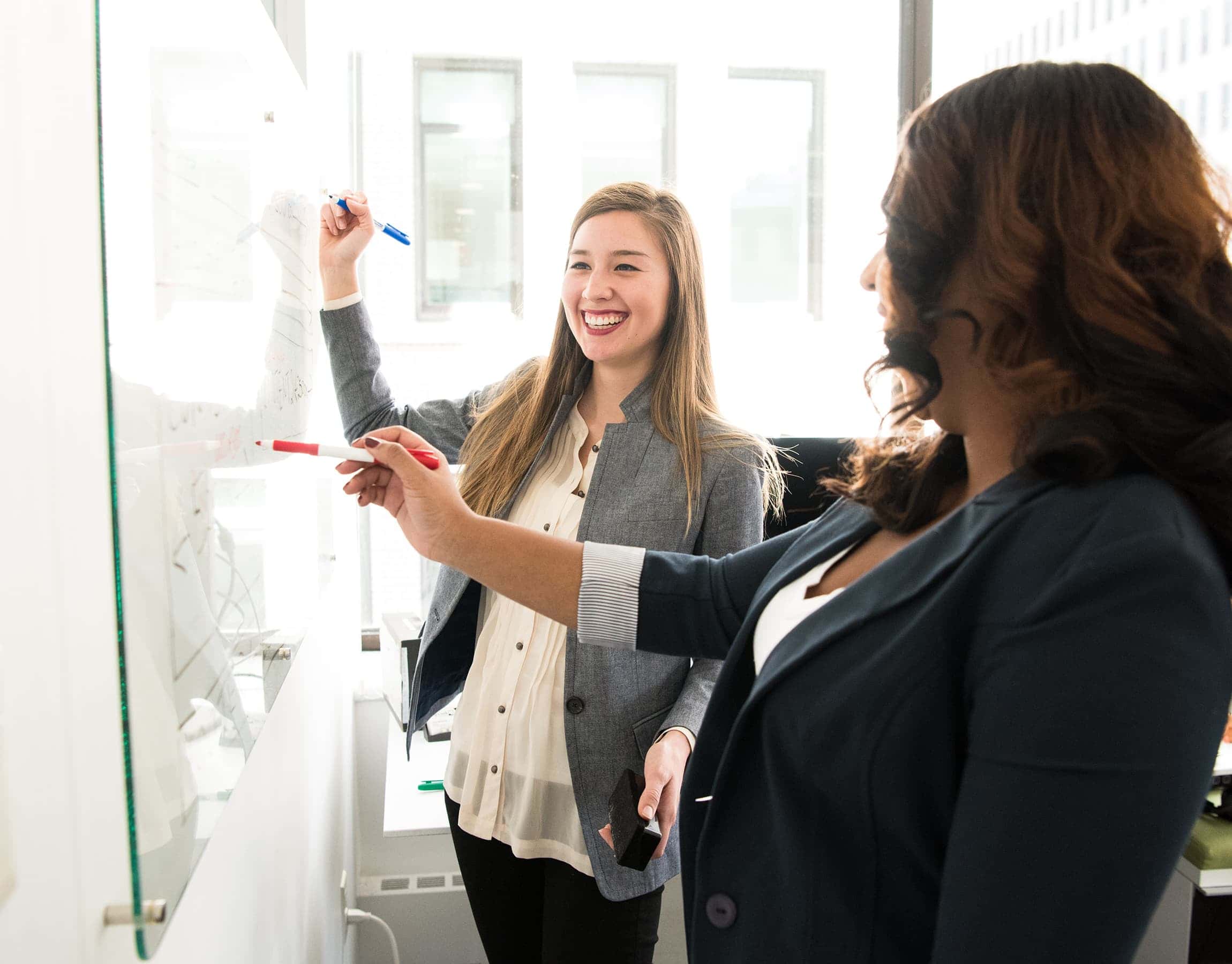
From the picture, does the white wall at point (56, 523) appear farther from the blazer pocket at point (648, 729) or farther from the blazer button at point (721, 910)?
the blazer pocket at point (648, 729)

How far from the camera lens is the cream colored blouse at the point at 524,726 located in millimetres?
1327

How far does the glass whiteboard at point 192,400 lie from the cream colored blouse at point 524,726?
32 cm

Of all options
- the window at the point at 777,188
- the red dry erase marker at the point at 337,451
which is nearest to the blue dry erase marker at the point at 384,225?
the red dry erase marker at the point at 337,451

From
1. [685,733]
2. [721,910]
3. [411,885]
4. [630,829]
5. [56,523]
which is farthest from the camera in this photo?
[411,885]

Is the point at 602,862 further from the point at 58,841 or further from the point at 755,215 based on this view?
the point at 755,215

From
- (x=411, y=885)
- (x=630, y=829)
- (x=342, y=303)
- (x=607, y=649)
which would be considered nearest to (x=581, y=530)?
(x=607, y=649)

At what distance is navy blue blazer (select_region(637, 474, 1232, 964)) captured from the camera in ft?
1.74

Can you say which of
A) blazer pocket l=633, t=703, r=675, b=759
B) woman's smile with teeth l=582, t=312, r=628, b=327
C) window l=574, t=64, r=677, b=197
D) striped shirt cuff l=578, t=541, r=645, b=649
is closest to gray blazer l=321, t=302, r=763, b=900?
blazer pocket l=633, t=703, r=675, b=759

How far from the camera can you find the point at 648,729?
1354 millimetres

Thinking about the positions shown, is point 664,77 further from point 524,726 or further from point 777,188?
point 524,726

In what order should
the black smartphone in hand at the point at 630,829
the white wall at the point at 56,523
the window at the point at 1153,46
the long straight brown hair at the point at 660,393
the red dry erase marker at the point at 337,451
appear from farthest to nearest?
the window at the point at 1153,46, the long straight brown hair at the point at 660,393, the black smartphone in hand at the point at 630,829, the red dry erase marker at the point at 337,451, the white wall at the point at 56,523

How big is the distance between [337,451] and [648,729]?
63cm

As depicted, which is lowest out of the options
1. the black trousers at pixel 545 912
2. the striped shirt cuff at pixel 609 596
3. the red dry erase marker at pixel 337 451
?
the black trousers at pixel 545 912

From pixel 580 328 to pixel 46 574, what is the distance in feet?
3.38
